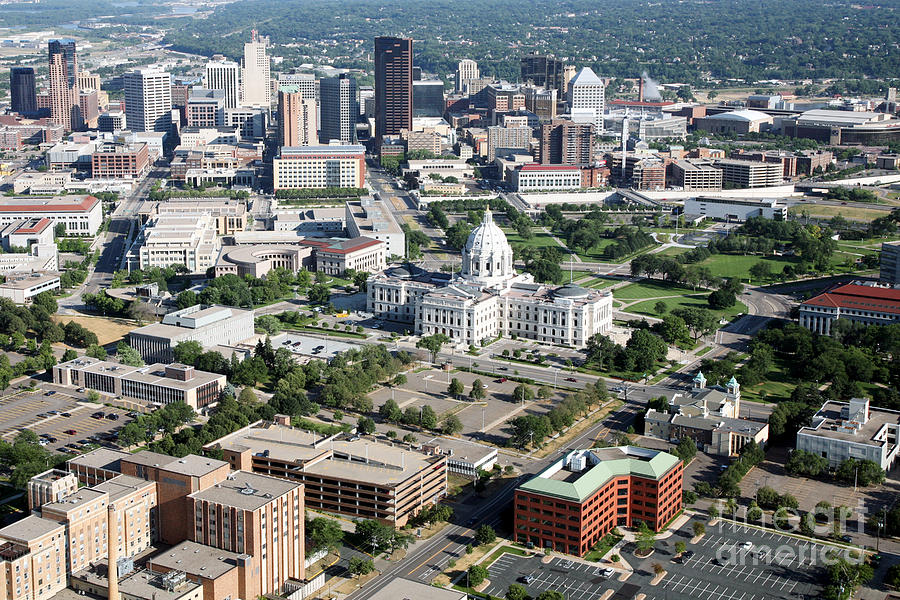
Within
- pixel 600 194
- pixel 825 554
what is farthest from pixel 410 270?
pixel 600 194

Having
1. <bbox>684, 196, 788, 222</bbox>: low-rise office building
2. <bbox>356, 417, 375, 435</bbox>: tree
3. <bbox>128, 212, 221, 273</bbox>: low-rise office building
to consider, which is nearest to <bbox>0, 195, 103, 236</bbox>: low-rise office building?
<bbox>128, 212, 221, 273</bbox>: low-rise office building

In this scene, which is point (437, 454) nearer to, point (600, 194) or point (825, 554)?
point (825, 554)

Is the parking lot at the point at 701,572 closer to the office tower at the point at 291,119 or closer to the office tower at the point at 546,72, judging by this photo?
the office tower at the point at 291,119

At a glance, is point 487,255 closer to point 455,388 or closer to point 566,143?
point 455,388

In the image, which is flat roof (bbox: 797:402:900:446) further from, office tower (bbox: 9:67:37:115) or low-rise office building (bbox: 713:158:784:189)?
office tower (bbox: 9:67:37:115)

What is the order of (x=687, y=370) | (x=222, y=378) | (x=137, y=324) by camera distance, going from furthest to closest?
(x=137, y=324) < (x=687, y=370) < (x=222, y=378)

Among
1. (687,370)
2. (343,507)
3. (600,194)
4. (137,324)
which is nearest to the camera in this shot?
(343,507)
